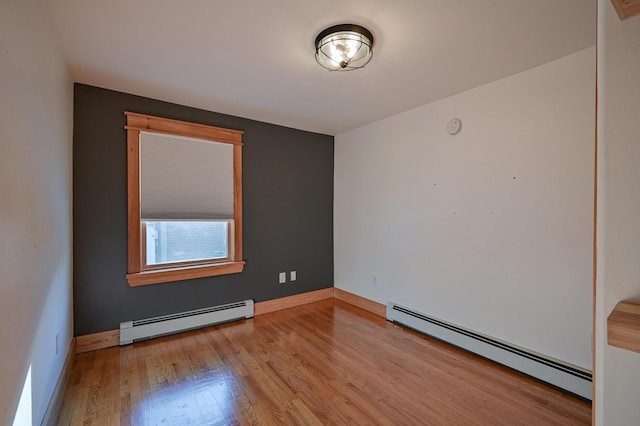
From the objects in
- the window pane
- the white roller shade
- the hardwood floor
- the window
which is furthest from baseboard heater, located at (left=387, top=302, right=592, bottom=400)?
the white roller shade

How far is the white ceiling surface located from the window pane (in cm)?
136

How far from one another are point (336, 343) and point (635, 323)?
8.55 ft

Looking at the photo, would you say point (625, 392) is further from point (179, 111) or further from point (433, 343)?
point (179, 111)

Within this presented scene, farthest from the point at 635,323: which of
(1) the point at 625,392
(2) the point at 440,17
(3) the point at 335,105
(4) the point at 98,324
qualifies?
(4) the point at 98,324

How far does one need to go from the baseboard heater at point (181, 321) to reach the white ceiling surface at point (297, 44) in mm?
2300

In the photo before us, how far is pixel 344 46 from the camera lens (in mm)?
1907

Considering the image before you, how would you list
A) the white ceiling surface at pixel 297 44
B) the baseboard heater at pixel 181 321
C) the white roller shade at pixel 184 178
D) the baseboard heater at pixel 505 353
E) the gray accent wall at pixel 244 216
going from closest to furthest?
1. the white ceiling surface at pixel 297 44
2. the baseboard heater at pixel 505 353
3. the gray accent wall at pixel 244 216
4. the baseboard heater at pixel 181 321
5. the white roller shade at pixel 184 178

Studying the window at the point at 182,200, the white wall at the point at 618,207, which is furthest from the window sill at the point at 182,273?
the white wall at the point at 618,207

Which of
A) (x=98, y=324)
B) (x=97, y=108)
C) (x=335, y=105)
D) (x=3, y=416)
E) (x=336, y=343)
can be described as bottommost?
(x=336, y=343)

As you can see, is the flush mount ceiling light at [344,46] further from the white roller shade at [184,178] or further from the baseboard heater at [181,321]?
the baseboard heater at [181,321]

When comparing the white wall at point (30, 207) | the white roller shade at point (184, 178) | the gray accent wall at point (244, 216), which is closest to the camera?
the white wall at point (30, 207)

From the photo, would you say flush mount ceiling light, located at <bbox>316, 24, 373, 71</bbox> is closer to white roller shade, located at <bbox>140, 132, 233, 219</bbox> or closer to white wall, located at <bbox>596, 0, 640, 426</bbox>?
white wall, located at <bbox>596, 0, 640, 426</bbox>

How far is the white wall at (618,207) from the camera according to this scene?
2.06 ft

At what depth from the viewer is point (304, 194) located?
161 inches
